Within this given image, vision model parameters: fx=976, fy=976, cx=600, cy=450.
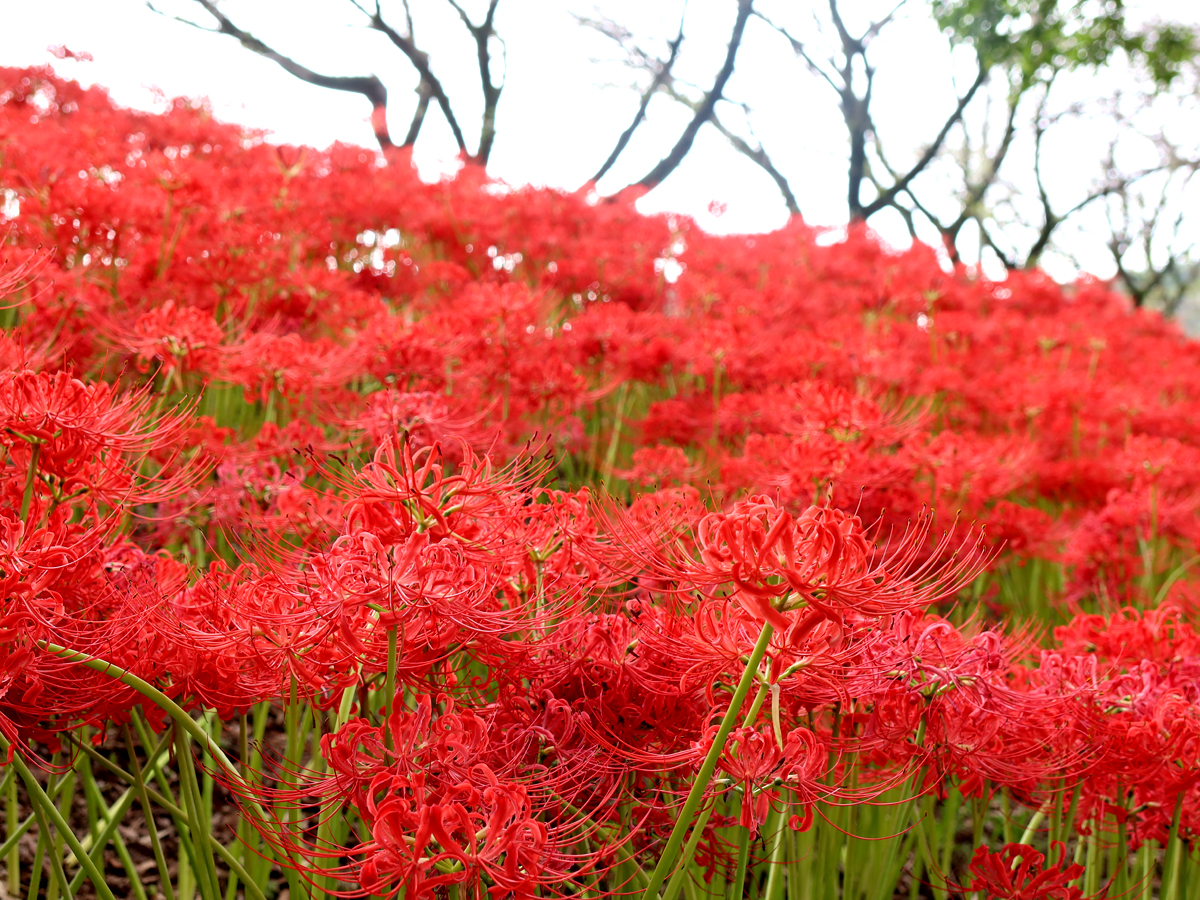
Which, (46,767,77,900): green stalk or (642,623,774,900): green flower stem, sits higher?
(642,623,774,900): green flower stem

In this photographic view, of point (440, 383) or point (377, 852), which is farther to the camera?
point (440, 383)

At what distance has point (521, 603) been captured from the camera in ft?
6.00

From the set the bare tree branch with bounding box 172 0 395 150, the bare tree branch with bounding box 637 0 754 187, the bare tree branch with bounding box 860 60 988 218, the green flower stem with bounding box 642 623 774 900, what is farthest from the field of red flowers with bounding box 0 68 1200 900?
the bare tree branch with bounding box 860 60 988 218

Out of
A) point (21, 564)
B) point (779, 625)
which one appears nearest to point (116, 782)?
point (21, 564)

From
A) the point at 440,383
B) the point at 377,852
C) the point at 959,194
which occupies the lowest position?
the point at 377,852

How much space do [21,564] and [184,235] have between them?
121 inches

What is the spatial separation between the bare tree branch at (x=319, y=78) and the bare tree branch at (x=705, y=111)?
3335 mm

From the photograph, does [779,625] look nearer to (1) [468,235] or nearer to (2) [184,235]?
(2) [184,235]

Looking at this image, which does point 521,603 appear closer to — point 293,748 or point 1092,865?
point 293,748

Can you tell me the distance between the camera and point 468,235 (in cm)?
588

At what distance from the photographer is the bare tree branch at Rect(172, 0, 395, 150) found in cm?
1134

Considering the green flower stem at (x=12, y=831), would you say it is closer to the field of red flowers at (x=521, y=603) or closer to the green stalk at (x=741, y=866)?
the field of red flowers at (x=521, y=603)

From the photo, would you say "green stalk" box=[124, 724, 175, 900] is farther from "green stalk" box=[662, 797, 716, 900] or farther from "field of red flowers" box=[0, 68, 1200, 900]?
"green stalk" box=[662, 797, 716, 900]

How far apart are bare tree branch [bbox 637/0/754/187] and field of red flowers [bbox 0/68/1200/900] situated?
7.85m
